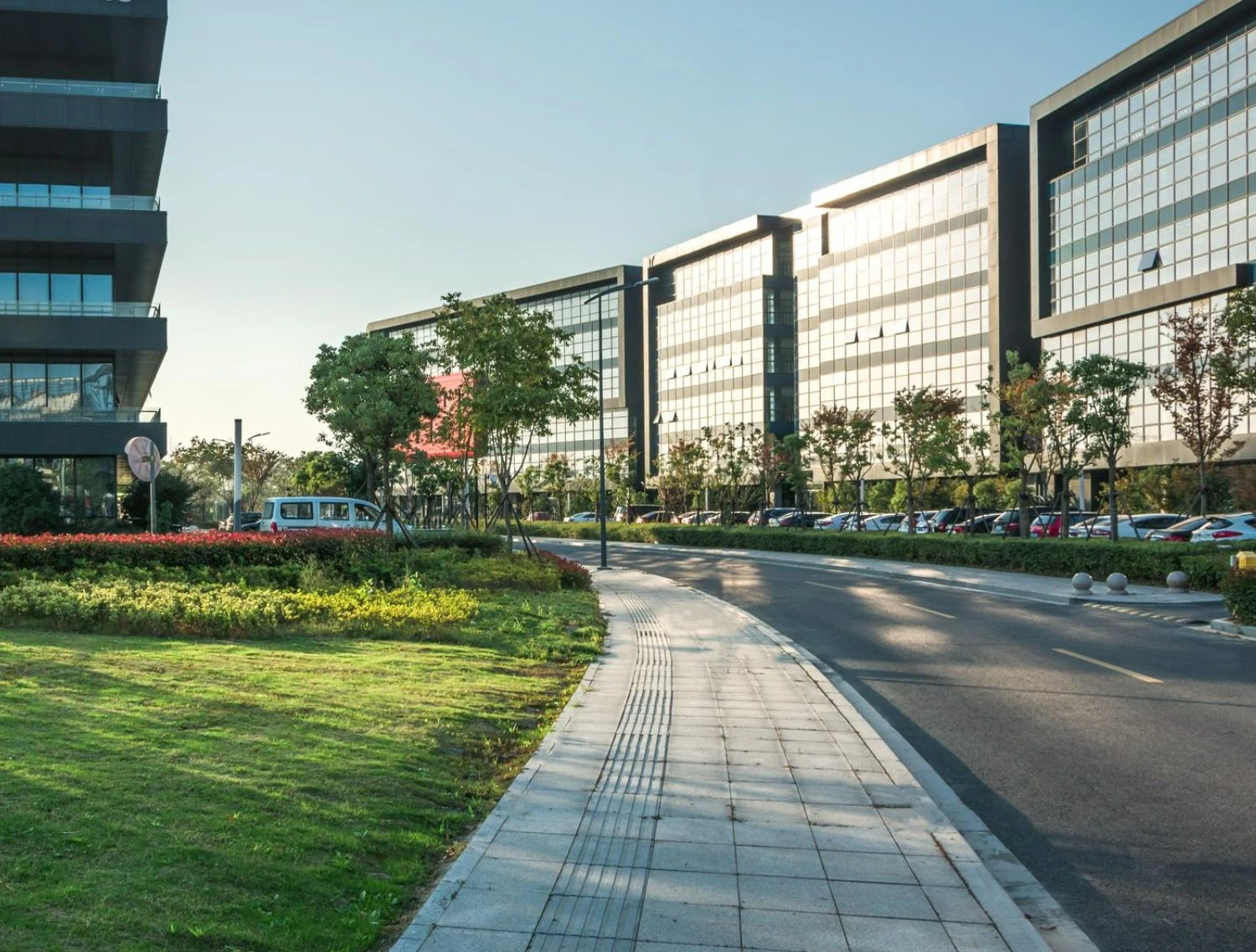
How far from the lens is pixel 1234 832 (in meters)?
7.10

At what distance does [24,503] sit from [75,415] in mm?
3963

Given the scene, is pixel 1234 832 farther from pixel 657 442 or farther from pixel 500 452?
pixel 657 442

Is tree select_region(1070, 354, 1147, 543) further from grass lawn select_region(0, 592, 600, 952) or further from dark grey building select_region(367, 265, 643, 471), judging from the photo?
dark grey building select_region(367, 265, 643, 471)

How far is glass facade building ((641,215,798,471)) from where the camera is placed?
91.3m

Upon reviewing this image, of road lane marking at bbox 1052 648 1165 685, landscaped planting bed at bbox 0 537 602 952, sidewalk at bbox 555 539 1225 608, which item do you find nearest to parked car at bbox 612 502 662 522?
sidewalk at bbox 555 539 1225 608

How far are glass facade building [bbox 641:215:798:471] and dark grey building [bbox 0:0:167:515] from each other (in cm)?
5137

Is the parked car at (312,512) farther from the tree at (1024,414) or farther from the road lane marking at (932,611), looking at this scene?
the tree at (1024,414)

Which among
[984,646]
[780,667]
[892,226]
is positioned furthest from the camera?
[892,226]

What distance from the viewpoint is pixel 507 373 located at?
31.9 meters

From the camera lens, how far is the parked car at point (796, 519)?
6431 centimetres

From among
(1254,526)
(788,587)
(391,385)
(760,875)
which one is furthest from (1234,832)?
(1254,526)

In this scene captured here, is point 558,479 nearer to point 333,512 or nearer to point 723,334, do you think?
point 723,334

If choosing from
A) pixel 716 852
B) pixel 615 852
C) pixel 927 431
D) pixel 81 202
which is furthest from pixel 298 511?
pixel 716 852

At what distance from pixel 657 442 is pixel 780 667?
3603 inches
